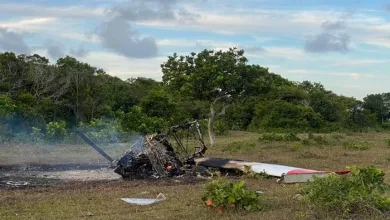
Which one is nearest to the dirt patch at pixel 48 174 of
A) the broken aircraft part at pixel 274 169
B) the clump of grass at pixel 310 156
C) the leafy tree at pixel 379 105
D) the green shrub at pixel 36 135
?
the broken aircraft part at pixel 274 169

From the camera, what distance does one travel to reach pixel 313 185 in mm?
8008

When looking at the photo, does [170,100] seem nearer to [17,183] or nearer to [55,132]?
[55,132]

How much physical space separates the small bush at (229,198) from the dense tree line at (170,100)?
1257 centimetres

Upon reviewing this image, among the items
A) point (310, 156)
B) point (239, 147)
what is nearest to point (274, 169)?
point (310, 156)

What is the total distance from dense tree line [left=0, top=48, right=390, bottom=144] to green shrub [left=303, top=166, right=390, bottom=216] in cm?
1269

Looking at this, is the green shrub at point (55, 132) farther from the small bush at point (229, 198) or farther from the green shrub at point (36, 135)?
the small bush at point (229, 198)

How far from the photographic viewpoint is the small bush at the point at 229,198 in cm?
805

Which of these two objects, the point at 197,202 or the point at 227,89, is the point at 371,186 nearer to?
the point at 197,202

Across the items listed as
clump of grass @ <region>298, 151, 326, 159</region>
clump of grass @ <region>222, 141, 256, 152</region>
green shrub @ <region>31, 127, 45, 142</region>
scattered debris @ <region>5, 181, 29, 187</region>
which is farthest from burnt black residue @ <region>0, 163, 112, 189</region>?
green shrub @ <region>31, 127, 45, 142</region>

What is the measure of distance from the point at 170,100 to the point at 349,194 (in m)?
22.6

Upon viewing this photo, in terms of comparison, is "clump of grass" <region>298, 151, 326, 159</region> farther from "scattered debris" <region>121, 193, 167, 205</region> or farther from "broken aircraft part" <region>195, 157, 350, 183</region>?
"scattered debris" <region>121, 193, 167, 205</region>

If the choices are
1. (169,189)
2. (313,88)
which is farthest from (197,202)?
(313,88)

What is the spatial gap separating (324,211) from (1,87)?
26469 millimetres

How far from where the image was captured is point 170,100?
98.6 feet
